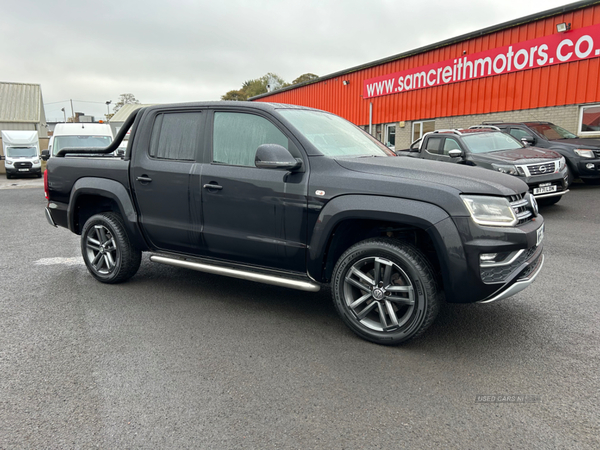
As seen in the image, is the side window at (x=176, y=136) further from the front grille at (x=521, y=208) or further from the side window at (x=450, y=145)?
the side window at (x=450, y=145)

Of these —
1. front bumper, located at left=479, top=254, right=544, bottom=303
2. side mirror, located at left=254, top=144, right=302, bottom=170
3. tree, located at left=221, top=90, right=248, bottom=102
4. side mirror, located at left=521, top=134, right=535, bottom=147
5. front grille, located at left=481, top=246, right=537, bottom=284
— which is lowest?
front bumper, located at left=479, top=254, right=544, bottom=303

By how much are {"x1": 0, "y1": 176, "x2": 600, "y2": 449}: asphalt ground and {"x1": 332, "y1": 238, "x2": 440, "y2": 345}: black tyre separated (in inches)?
6.1

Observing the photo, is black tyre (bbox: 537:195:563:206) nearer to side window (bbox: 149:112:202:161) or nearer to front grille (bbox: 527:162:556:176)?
front grille (bbox: 527:162:556:176)

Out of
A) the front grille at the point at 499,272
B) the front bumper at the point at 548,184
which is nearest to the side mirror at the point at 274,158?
the front grille at the point at 499,272

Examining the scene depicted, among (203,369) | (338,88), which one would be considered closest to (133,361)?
(203,369)

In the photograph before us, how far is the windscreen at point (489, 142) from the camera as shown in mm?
9930

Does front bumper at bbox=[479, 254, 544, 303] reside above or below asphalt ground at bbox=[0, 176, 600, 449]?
above

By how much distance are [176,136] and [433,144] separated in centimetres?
785

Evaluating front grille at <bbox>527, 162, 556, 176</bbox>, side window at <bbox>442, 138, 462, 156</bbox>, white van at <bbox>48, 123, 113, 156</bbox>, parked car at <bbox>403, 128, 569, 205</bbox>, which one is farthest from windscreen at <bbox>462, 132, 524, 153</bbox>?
white van at <bbox>48, 123, 113, 156</bbox>

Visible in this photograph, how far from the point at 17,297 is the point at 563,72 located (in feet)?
52.3

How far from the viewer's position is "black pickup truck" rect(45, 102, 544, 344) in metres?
3.21

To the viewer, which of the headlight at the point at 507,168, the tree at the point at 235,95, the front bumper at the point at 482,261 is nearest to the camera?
the front bumper at the point at 482,261

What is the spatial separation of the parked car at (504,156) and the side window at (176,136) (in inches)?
251

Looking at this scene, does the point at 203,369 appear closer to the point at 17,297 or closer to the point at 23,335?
the point at 23,335
